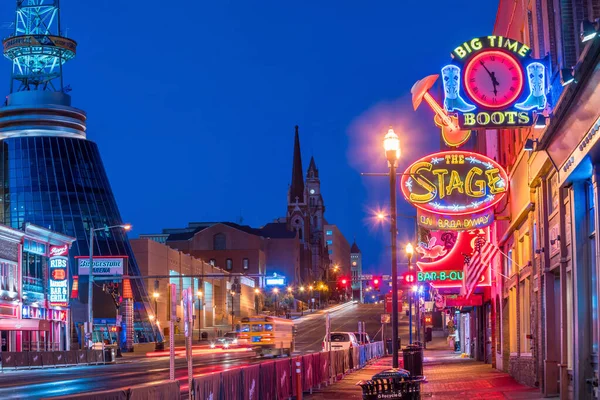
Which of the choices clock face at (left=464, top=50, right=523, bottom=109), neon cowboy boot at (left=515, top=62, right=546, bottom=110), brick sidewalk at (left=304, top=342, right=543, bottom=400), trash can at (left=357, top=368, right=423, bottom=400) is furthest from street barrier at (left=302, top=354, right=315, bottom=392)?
trash can at (left=357, top=368, right=423, bottom=400)

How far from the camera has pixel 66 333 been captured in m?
70.9

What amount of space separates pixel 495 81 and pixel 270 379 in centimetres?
813

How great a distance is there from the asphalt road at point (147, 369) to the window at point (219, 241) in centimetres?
2261

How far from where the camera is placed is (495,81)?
782 inches

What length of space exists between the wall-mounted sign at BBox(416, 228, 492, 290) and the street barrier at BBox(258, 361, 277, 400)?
1934 centimetres

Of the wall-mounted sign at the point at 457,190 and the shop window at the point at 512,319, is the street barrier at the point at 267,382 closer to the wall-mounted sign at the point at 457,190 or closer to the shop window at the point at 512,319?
the wall-mounted sign at the point at 457,190

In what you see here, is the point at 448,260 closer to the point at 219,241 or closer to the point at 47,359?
the point at 47,359

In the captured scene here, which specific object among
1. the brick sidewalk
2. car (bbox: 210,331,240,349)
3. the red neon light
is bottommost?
car (bbox: 210,331,240,349)

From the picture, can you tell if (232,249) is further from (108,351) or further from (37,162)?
(108,351)

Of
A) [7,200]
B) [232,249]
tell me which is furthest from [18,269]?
[232,249]

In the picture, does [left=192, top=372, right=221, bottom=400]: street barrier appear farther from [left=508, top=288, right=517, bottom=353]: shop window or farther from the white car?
the white car

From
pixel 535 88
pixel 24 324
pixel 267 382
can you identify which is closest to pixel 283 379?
pixel 267 382

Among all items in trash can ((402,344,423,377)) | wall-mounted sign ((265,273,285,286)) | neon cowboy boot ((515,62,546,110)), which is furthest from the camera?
wall-mounted sign ((265,273,285,286))

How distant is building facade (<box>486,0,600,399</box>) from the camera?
640 inches
